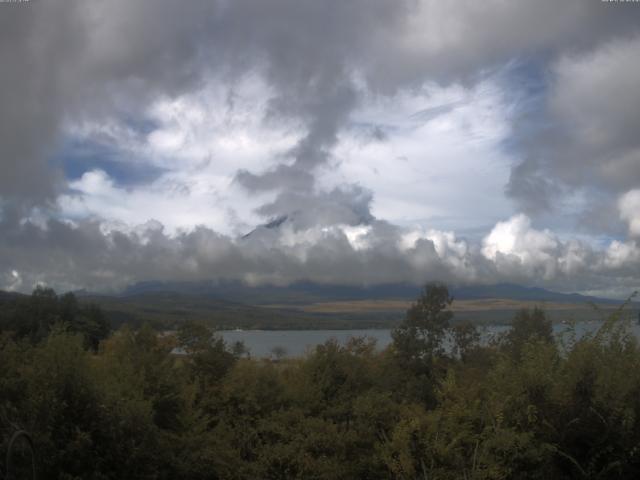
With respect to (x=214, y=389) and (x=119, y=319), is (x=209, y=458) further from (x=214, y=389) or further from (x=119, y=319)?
(x=119, y=319)

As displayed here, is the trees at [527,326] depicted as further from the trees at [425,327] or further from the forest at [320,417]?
the forest at [320,417]

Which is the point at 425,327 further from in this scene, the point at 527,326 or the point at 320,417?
the point at 320,417

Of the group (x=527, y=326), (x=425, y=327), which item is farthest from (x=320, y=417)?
(x=425, y=327)

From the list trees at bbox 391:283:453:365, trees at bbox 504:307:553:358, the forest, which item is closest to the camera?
the forest

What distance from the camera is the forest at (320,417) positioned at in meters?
9.31

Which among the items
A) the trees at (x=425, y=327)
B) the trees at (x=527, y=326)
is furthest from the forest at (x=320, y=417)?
the trees at (x=425, y=327)

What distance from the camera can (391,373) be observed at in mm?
20812

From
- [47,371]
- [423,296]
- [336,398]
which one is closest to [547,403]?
[336,398]

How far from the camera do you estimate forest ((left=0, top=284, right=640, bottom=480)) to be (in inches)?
367

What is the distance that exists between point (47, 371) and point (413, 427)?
6238 millimetres

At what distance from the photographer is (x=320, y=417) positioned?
13469 millimetres

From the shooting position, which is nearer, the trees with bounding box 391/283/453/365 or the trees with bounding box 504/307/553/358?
the trees with bounding box 504/307/553/358

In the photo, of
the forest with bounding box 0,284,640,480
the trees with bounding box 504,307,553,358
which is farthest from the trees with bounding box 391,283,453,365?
the forest with bounding box 0,284,640,480

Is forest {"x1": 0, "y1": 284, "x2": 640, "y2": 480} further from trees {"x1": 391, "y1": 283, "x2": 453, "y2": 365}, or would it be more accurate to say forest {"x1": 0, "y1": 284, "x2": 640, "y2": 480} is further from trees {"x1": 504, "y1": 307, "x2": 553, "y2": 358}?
trees {"x1": 391, "y1": 283, "x2": 453, "y2": 365}
